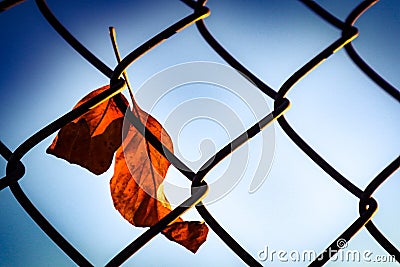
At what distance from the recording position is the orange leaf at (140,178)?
869 mm

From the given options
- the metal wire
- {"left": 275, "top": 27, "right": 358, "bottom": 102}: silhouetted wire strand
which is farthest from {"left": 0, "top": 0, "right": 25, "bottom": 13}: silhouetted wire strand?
{"left": 275, "top": 27, "right": 358, "bottom": 102}: silhouetted wire strand

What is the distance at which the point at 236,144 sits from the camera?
0.72m

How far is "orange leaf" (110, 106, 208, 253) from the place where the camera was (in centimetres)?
87

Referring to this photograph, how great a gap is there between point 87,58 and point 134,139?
0.17m

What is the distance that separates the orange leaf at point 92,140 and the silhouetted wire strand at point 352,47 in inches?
12.8

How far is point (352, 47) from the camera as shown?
76 cm

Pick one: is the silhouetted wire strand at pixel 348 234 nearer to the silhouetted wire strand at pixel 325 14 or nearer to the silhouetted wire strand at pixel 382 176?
the silhouetted wire strand at pixel 382 176

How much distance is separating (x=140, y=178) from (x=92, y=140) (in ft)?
0.33

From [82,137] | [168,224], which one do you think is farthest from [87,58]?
[168,224]

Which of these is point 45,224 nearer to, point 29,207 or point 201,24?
point 29,207

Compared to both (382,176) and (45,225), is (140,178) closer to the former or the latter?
(45,225)

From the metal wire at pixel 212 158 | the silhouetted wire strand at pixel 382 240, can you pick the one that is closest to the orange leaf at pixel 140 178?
the metal wire at pixel 212 158

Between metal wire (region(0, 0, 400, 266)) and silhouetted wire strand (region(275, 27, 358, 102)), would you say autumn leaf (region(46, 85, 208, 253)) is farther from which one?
silhouetted wire strand (region(275, 27, 358, 102))

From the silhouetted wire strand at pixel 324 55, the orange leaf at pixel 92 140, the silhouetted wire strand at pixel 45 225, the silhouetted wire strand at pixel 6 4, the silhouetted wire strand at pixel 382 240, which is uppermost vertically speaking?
the silhouetted wire strand at pixel 6 4
